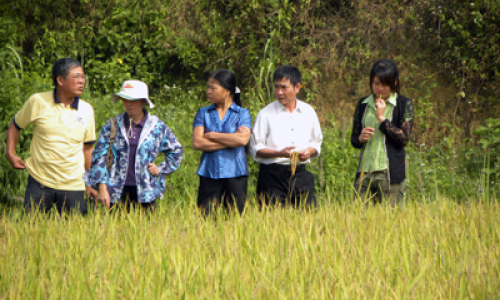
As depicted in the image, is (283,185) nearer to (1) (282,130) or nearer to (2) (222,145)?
(1) (282,130)

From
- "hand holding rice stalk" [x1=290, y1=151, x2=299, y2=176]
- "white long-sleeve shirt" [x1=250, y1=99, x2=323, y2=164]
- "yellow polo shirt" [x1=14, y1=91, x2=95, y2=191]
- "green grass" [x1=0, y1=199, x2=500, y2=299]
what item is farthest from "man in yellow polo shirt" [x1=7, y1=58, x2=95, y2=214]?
"hand holding rice stalk" [x1=290, y1=151, x2=299, y2=176]

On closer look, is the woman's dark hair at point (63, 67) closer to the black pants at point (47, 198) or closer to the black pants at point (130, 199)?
the black pants at point (47, 198)

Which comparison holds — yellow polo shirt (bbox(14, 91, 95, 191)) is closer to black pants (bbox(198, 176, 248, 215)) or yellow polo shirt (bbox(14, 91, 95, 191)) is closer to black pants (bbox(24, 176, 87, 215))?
black pants (bbox(24, 176, 87, 215))

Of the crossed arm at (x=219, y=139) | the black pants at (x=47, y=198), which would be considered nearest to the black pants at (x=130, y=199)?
the black pants at (x=47, y=198)

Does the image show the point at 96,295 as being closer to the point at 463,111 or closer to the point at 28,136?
the point at 28,136

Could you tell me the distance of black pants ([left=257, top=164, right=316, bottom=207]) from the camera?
4.73 meters

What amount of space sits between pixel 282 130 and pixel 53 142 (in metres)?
1.76

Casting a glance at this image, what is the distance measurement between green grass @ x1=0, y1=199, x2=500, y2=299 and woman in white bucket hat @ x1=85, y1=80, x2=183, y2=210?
0.62 feet

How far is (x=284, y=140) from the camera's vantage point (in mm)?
4730

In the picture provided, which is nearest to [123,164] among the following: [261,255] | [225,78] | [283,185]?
[225,78]

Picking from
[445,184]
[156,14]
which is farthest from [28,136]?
[156,14]

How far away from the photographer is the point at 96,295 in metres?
2.86

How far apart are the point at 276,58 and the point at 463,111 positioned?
127 inches

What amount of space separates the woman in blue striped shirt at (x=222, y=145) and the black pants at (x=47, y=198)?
3.22 ft
